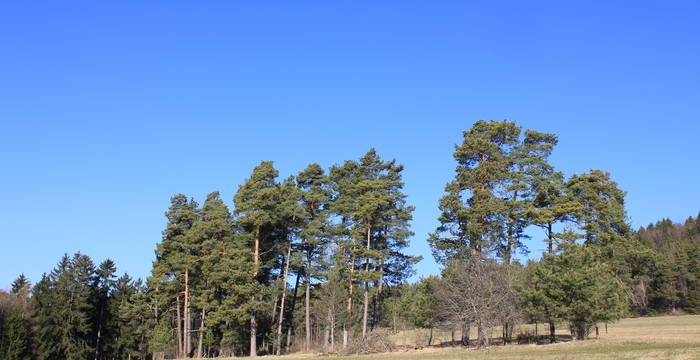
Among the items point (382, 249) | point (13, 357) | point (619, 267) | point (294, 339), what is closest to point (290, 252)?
point (382, 249)

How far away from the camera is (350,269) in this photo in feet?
149

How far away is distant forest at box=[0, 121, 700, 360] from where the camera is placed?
3650cm

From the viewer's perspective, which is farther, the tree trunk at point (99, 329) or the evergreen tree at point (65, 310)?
the tree trunk at point (99, 329)

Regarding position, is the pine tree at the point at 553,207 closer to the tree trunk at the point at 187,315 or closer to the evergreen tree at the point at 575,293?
the evergreen tree at the point at 575,293

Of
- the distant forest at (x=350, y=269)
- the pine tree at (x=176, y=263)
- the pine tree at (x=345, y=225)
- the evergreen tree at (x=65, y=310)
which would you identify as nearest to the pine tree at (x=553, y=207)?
the distant forest at (x=350, y=269)

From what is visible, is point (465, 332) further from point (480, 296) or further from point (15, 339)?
point (15, 339)

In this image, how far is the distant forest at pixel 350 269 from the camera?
36.5 m

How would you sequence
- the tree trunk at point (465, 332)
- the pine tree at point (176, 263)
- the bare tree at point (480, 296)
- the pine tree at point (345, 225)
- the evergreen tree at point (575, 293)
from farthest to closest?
1. the pine tree at point (176, 263)
2. the pine tree at point (345, 225)
3. the tree trunk at point (465, 332)
4. the bare tree at point (480, 296)
5. the evergreen tree at point (575, 293)

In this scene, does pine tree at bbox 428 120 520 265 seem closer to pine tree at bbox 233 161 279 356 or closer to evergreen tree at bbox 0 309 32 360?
pine tree at bbox 233 161 279 356

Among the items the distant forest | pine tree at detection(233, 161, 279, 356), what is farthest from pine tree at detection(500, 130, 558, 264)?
pine tree at detection(233, 161, 279, 356)

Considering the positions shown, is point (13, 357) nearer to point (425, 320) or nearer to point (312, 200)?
point (312, 200)

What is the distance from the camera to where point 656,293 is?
7381 centimetres

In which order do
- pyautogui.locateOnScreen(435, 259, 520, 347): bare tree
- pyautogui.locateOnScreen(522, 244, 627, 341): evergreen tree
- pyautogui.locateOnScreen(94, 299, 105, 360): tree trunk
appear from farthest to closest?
pyautogui.locateOnScreen(94, 299, 105, 360): tree trunk < pyautogui.locateOnScreen(435, 259, 520, 347): bare tree < pyautogui.locateOnScreen(522, 244, 627, 341): evergreen tree

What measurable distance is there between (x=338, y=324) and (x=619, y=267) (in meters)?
27.0
